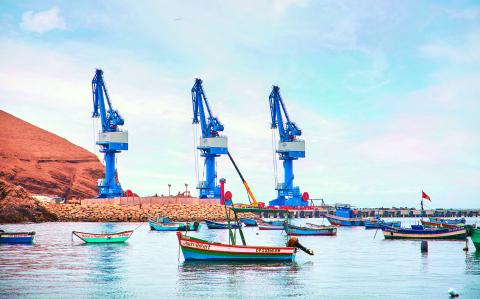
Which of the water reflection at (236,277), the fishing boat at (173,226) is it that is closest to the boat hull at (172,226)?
the fishing boat at (173,226)

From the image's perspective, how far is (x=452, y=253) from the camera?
193 ft

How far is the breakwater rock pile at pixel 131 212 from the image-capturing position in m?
124

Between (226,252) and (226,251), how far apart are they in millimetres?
84

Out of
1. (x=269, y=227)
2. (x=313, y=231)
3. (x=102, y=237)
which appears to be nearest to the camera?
(x=102, y=237)

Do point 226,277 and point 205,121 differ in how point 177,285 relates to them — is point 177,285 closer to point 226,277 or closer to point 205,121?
point 226,277

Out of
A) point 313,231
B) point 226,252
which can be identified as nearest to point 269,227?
point 313,231

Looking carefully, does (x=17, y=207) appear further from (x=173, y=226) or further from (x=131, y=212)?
(x=173, y=226)

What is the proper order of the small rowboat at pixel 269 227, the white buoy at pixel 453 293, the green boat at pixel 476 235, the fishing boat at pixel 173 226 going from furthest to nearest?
the small rowboat at pixel 269 227 → the fishing boat at pixel 173 226 → the green boat at pixel 476 235 → the white buoy at pixel 453 293

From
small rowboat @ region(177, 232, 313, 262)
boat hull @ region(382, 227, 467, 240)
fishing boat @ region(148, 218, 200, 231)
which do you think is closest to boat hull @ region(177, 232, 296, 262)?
small rowboat @ region(177, 232, 313, 262)

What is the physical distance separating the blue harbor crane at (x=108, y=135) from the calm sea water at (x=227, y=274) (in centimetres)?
7267

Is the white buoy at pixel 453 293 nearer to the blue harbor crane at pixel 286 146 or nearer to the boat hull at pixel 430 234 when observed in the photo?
the boat hull at pixel 430 234

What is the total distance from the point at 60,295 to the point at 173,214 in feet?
321

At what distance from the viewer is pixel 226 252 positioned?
151 feet

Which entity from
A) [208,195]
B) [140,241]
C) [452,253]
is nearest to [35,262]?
[140,241]
